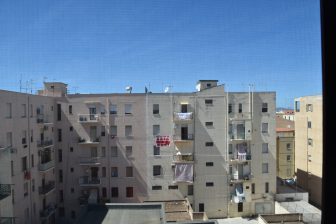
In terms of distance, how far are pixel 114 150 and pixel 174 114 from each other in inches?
66.4

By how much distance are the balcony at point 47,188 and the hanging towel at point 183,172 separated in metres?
2.84

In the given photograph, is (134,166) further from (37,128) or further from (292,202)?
(292,202)

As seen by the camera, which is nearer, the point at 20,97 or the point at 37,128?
the point at 20,97

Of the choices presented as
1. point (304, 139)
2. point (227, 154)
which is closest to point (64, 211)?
point (227, 154)

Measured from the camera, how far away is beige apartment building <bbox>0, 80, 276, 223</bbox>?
7363mm

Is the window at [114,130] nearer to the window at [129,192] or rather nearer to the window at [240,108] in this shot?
the window at [129,192]

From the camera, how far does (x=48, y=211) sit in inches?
266

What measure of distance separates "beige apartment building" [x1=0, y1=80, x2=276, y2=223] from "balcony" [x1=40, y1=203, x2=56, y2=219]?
259mm

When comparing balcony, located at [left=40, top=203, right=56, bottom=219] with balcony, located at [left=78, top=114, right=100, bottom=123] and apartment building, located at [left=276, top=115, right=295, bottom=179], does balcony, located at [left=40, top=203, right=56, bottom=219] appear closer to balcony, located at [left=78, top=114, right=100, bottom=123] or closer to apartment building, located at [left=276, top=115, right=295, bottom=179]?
balcony, located at [left=78, top=114, right=100, bottom=123]

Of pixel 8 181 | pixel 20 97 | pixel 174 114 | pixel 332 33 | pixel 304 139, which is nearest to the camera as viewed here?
pixel 332 33

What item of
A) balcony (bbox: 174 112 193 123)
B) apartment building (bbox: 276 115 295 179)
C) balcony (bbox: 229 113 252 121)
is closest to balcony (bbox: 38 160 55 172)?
balcony (bbox: 174 112 193 123)

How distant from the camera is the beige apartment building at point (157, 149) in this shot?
7.36 meters

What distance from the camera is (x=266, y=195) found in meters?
7.52

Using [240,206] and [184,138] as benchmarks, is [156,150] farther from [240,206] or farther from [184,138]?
[240,206]
